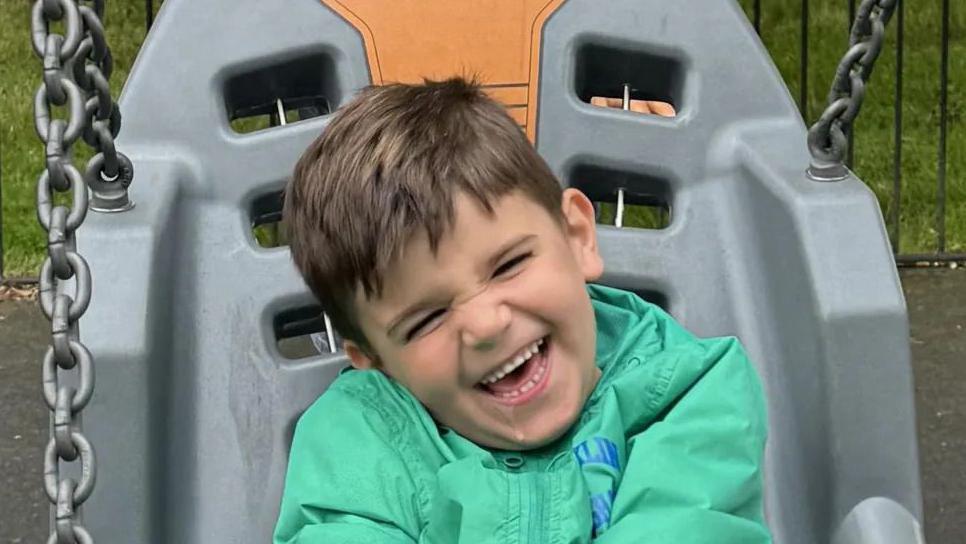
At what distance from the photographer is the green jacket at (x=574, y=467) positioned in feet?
4.38

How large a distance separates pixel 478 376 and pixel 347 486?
0.55ft

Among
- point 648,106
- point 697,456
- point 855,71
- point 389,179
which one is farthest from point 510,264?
point 648,106

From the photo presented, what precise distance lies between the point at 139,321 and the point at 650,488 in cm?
52

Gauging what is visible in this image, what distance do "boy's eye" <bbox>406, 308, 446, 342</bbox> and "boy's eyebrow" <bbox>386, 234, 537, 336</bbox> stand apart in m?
0.01

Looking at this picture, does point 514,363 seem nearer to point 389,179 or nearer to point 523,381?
point 523,381

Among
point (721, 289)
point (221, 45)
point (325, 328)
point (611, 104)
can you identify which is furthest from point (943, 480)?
point (221, 45)

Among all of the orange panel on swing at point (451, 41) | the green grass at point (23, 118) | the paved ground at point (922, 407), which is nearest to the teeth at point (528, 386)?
the orange panel on swing at point (451, 41)

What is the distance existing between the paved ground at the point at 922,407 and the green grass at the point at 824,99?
0.32 meters

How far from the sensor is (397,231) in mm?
1307

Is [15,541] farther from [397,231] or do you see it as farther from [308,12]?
[397,231]

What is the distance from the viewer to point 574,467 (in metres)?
1.37

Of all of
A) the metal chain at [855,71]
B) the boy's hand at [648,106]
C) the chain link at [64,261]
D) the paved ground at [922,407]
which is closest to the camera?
the chain link at [64,261]

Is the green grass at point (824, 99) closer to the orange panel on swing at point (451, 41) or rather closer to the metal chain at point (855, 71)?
the orange panel on swing at point (451, 41)

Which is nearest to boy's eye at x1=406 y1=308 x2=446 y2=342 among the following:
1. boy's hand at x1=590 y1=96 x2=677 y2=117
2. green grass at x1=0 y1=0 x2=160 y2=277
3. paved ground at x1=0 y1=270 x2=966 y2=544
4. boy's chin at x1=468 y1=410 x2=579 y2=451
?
boy's chin at x1=468 y1=410 x2=579 y2=451
